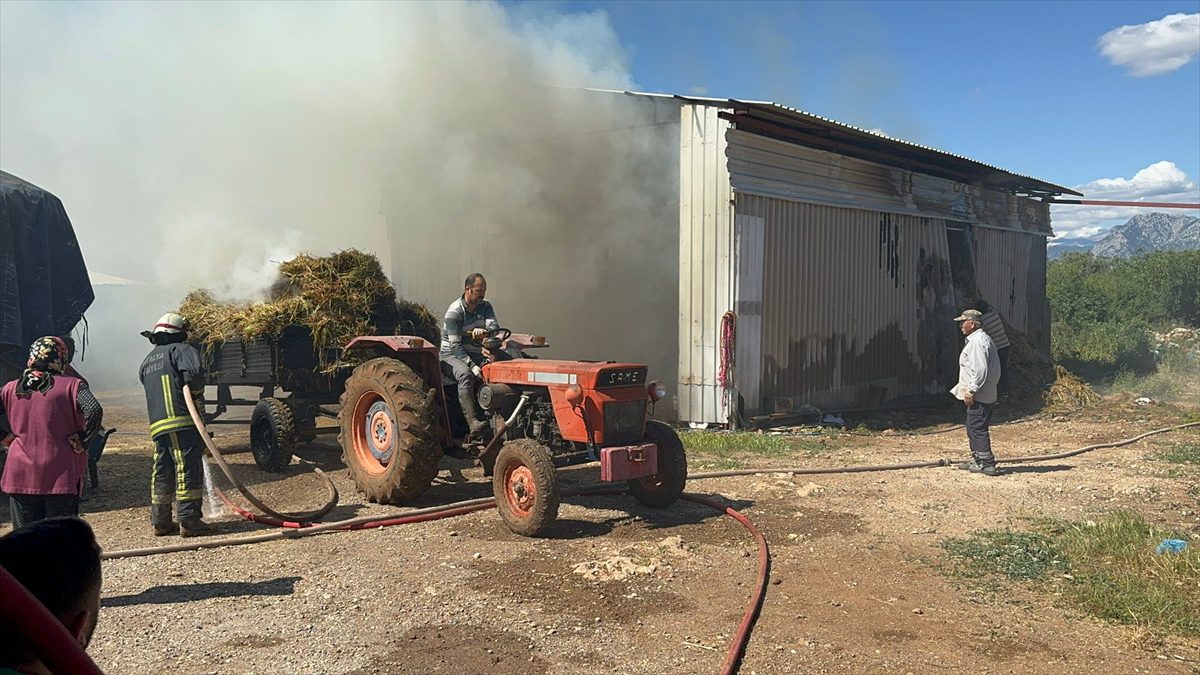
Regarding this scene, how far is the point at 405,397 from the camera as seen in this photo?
6.69 meters

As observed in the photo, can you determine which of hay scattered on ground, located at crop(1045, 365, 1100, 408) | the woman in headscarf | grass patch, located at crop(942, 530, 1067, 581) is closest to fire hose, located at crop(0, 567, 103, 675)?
the woman in headscarf

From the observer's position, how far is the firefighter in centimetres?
598

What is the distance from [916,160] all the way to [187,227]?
1150 cm

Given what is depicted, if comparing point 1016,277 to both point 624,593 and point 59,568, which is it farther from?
point 59,568

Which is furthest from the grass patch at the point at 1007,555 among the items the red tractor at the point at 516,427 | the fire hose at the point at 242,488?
the fire hose at the point at 242,488

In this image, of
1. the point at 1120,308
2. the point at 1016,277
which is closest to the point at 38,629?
the point at 1016,277

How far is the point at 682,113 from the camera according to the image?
37.1ft

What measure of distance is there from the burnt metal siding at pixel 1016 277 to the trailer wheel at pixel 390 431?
520 inches

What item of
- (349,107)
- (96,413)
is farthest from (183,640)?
(349,107)

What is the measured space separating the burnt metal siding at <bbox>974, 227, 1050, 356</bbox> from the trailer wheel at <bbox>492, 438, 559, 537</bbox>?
1331cm

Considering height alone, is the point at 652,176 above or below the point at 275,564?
above

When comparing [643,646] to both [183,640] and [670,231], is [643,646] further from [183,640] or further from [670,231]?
[670,231]

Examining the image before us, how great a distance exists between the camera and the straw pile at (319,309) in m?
8.47

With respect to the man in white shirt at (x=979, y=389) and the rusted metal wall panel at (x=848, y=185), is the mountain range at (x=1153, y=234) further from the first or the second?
the man in white shirt at (x=979, y=389)
